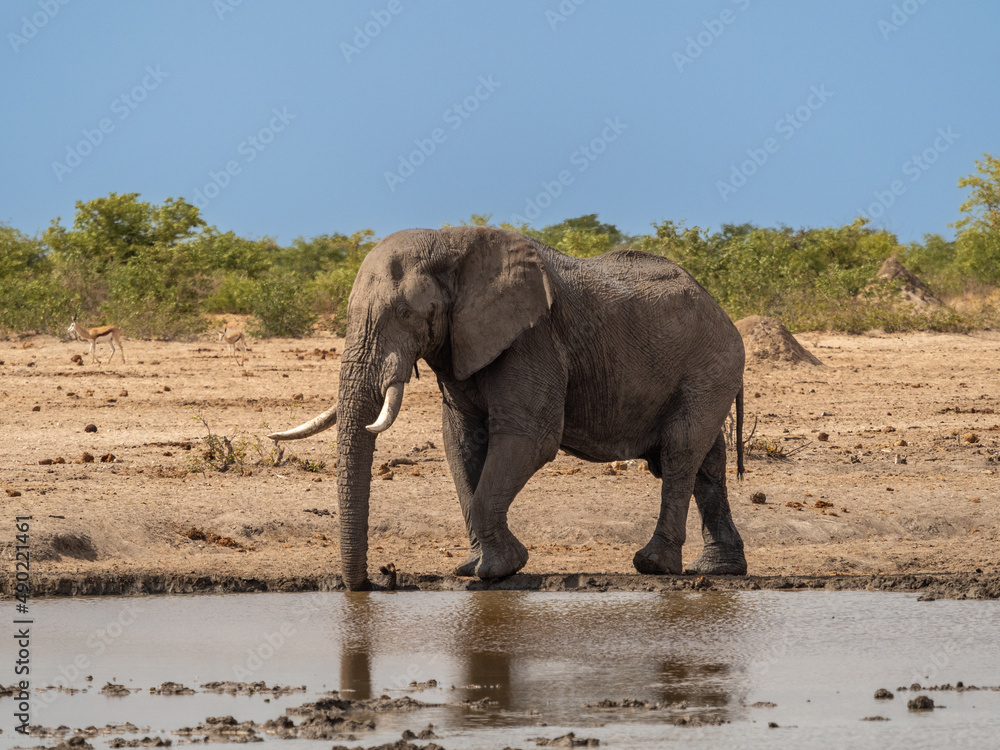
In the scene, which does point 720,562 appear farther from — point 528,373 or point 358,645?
point 358,645

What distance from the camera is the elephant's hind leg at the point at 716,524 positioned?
840 cm

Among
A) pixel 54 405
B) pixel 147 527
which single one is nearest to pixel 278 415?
pixel 54 405

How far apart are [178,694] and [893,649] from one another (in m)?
3.34

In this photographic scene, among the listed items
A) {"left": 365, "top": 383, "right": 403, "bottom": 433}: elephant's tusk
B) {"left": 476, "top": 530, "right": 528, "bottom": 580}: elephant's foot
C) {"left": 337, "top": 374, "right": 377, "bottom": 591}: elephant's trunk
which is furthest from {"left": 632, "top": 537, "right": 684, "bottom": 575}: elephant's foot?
{"left": 365, "top": 383, "right": 403, "bottom": 433}: elephant's tusk

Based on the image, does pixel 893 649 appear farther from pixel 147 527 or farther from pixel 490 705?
pixel 147 527

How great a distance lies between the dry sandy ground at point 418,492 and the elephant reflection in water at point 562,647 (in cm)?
109

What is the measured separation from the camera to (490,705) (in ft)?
17.0

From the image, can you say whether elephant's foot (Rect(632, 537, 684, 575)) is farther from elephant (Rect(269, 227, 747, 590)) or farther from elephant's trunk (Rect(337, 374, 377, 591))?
elephant's trunk (Rect(337, 374, 377, 591))

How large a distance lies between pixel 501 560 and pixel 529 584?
0.38 m

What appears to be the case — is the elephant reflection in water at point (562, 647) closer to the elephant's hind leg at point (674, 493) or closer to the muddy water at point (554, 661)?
the muddy water at point (554, 661)

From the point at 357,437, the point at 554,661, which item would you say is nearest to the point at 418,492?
the point at 357,437

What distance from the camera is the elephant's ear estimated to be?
729 cm

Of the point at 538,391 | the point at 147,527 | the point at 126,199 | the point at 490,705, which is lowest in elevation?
the point at 490,705

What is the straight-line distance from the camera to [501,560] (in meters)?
7.43
